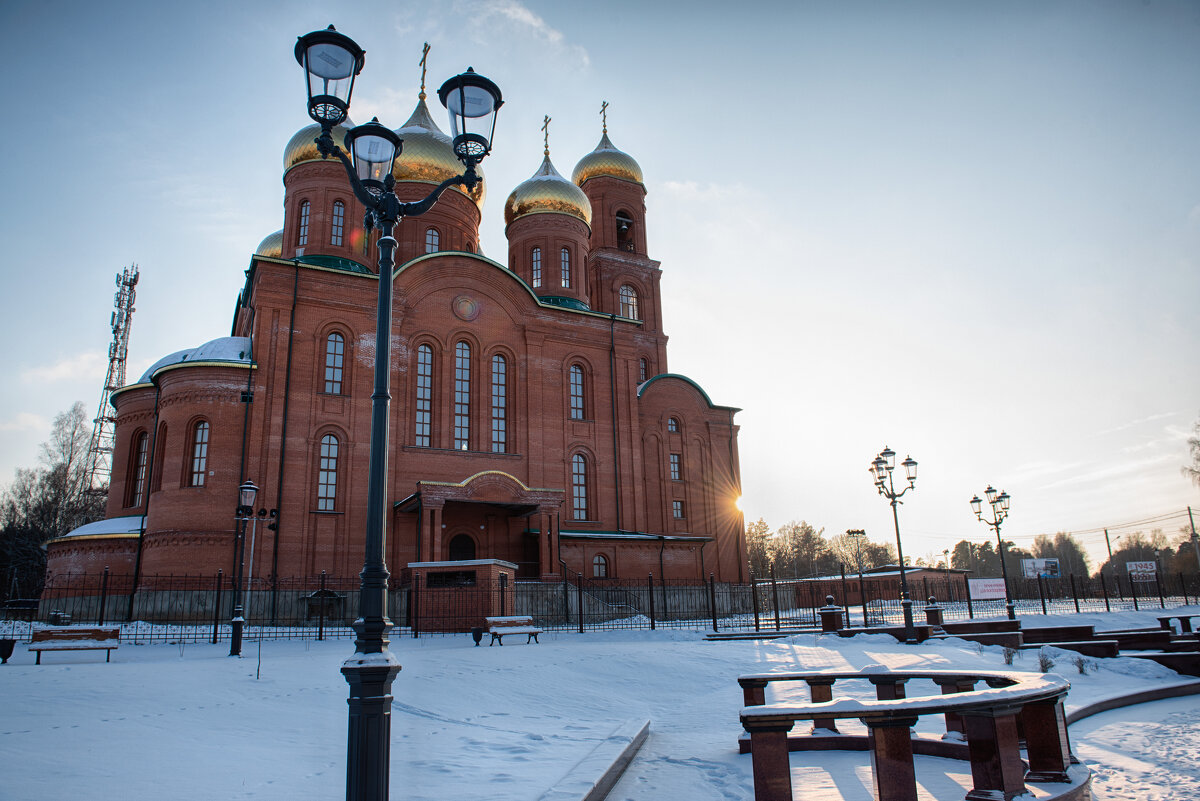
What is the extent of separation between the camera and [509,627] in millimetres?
15969

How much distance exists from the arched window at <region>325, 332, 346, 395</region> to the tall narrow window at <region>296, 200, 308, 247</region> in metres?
5.37

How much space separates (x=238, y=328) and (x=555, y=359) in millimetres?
13971

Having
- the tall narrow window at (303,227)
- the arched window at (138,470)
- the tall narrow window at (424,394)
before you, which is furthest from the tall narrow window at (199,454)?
the tall narrow window at (303,227)

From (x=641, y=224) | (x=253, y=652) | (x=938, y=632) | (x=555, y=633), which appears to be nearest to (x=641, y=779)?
(x=253, y=652)


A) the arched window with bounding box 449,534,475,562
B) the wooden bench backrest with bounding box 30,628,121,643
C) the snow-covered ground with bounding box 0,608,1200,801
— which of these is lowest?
the snow-covered ground with bounding box 0,608,1200,801

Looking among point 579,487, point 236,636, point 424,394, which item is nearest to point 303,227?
point 424,394

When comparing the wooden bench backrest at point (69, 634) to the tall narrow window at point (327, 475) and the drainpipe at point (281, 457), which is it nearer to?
the drainpipe at point (281, 457)

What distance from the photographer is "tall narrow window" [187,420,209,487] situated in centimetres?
2306

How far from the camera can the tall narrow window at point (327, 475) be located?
933 inches

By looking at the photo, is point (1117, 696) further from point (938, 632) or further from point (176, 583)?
point (176, 583)

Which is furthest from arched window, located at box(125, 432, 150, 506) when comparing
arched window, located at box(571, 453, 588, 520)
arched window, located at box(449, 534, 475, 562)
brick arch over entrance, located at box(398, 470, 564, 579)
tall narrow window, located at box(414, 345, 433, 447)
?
arched window, located at box(571, 453, 588, 520)

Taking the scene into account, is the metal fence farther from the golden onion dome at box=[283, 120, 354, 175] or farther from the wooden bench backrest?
the golden onion dome at box=[283, 120, 354, 175]

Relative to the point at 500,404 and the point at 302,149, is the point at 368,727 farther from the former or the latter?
the point at 302,149

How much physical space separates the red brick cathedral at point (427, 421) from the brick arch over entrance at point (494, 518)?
0.07 m
